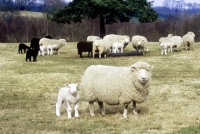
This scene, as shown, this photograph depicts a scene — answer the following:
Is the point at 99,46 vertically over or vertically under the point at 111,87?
over

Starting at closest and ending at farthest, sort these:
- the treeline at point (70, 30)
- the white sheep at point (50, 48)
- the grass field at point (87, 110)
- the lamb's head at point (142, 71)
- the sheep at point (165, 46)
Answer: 1. the grass field at point (87, 110)
2. the lamb's head at point (142, 71)
3. the sheep at point (165, 46)
4. the white sheep at point (50, 48)
5. the treeline at point (70, 30)

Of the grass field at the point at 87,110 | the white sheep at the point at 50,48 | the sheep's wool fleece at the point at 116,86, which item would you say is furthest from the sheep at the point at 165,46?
the sheep's wool fleece at the point at 116,86

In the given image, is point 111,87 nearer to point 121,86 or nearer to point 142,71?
point 121,86

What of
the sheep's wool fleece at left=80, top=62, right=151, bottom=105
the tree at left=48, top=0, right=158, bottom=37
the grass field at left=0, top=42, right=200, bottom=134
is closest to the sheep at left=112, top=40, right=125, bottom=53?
the tree at left=48, top=0, right=158, bottom=37

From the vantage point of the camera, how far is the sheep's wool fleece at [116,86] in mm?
9547

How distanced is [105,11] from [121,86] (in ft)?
75.7

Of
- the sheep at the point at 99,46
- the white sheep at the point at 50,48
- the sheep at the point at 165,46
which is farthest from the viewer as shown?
the white sheep at the point at 50,48

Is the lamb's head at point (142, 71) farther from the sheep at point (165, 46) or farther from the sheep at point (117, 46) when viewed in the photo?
the sheep at point (117, 46)

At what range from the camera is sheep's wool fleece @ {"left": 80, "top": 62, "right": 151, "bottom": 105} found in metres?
9.55

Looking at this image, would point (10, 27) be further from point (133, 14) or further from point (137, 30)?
point (133, 14)

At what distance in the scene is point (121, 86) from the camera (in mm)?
9609

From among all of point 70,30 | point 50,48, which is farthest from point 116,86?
point 70,30

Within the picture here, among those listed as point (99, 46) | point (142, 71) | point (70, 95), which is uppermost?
point (99, 46)

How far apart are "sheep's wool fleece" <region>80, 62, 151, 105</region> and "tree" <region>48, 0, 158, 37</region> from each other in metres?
21.5
